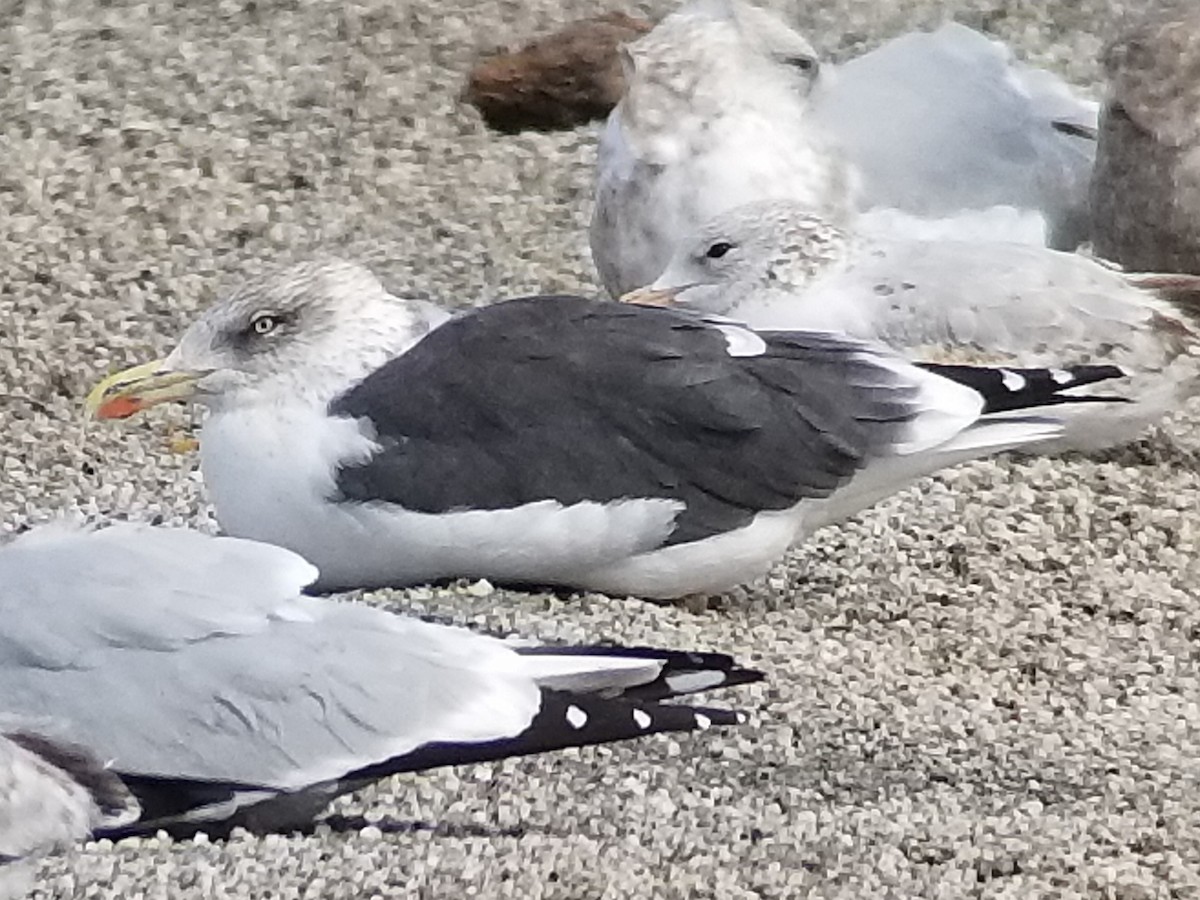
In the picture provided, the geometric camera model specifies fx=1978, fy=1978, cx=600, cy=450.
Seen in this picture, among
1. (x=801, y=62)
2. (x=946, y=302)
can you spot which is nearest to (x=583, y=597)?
(x=946, y=302)

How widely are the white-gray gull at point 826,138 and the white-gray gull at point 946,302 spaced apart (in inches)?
6.6

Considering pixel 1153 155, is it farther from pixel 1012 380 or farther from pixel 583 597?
pixel 583 597

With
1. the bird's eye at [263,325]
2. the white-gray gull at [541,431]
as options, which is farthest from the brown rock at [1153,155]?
the bird's eye at [263,325]

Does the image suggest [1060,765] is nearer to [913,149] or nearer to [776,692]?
[776,692]

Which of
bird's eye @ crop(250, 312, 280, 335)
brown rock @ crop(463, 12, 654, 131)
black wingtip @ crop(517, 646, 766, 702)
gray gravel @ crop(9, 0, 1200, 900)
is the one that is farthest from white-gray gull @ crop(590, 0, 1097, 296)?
black wingtip @ crop(517, 646, 766, 702)

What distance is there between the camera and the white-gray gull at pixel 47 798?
128cm

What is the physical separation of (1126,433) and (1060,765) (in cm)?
74

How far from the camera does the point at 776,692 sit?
5.32ft

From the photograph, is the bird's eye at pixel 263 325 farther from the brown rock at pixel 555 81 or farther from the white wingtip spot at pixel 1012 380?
the brown rock at pixel 555 81

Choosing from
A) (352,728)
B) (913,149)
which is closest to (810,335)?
(352,728)

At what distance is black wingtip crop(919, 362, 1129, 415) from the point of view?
1881mm

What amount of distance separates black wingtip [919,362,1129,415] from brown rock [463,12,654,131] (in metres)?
1.35

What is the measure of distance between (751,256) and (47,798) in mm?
1149

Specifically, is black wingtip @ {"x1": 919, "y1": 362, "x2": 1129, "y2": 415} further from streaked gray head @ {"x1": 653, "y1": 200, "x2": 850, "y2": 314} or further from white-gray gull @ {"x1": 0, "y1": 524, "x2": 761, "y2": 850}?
white-gray gull @ {"x1": 0, "y1": 524, "x2": 761, "y2": 850}
